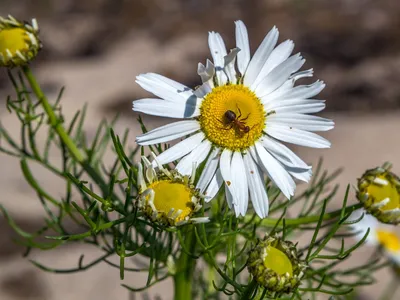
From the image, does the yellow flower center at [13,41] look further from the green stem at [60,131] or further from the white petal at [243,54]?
the white petal at [243,54]

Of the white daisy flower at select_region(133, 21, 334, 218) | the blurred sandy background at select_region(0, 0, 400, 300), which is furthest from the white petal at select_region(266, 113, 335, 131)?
the blurred sandy background at select_region(0, 0, 400, 300)

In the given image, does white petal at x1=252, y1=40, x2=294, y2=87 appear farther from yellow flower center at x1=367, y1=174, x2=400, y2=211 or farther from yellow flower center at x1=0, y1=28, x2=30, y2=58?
yellow flower center at x1=0, y1=28, x2=30, y2=58

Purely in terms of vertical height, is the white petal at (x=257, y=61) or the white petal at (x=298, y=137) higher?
the white petal at (x=257, y=61)

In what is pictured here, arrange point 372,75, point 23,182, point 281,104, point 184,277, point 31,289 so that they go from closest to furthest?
point 281,104 < point 184,277 < point 31,289 < point 23,182 < point 372,75

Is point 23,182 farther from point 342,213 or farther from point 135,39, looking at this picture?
point 342,213

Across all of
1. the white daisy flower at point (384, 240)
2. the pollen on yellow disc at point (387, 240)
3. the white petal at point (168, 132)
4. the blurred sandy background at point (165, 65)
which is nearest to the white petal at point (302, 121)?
the white petal at point (168, 132)

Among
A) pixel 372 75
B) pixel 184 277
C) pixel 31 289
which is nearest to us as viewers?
pixel 184 277

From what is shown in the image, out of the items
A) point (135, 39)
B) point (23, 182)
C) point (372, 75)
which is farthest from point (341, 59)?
point (23, 182)
